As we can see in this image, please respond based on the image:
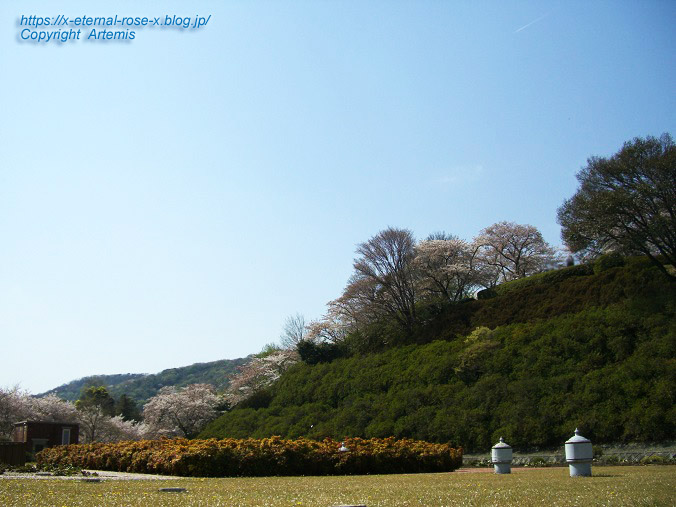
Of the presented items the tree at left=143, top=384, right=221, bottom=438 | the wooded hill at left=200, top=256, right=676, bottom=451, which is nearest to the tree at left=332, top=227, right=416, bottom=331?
the wooded hill at left=200, top=256, right=676, bottom=451

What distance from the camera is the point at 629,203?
2359 cm

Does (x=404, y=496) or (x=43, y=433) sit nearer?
(x=404, y=496)

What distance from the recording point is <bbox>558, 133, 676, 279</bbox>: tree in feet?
77.4

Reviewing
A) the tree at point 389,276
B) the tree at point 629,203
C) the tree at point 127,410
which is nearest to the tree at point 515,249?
the tree at point 389,276

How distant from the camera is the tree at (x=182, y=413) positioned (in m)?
44.2

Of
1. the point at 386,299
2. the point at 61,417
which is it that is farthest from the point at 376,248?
the point at 61,417

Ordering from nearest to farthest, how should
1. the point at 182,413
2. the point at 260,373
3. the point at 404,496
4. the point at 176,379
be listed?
the point at 404,496, the point at 182,413, the point at 260,373, the point at 176,379

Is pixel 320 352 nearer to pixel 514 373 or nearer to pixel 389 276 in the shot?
pixel 389 276

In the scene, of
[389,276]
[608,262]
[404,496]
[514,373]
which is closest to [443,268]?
[389,276]

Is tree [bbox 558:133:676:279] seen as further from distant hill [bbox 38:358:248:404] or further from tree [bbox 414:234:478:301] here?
distant hill [bbox 38:358:248:404]

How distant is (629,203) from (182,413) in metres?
33.6

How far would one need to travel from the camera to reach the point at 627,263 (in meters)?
26.3

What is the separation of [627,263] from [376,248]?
1392 cm

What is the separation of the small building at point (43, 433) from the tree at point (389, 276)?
17507 mm
